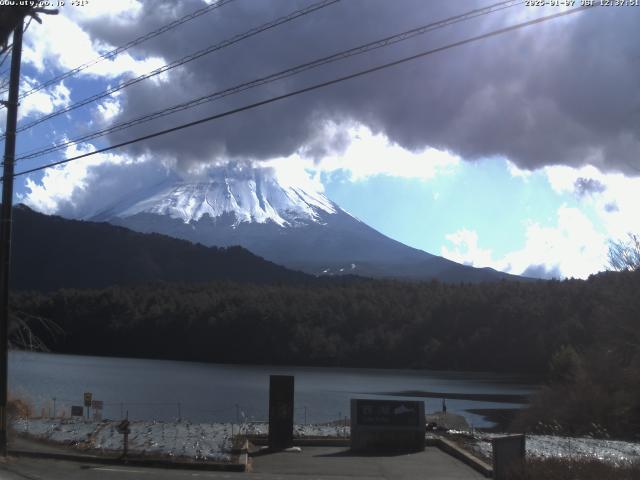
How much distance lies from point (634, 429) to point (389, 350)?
94.5 m

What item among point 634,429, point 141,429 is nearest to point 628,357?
point 634,429

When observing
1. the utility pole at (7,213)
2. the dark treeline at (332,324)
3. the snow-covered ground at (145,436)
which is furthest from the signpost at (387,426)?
the dark treeline at (332,324)

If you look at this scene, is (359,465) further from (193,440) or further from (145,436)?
(145,436)

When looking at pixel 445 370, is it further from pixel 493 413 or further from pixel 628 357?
pixel 628 357

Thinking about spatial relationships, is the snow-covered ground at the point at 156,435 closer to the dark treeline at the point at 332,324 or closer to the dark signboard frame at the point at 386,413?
the dark signboard frame at the point at 386,413

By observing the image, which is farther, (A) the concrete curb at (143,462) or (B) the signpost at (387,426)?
(B) the signpost at (387,426)

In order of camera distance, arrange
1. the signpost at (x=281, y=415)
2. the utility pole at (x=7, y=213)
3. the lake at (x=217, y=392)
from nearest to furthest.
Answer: the utility pole at (x=7, y=213)
the signpost at (x=281, y=415)
the lake at (x=217, y=392)

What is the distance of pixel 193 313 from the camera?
13100 centimetres

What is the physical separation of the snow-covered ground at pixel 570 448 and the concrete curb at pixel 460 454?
54 centimetres

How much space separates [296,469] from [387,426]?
3804 millimetres

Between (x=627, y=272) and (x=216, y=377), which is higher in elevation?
(x=627, y=272)

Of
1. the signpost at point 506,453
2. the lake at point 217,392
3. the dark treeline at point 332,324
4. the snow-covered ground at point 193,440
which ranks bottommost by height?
the lake at point 217,392

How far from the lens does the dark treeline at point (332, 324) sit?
364 ft

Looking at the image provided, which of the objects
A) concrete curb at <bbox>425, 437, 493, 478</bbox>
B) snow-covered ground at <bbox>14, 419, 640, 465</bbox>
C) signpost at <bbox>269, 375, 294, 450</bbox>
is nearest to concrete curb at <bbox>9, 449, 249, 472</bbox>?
snow-covered ground at <bbox>14, 419, 640, 465</bbox>
